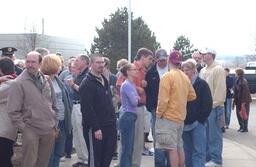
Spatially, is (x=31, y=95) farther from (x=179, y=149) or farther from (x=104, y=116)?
(x=179, y=149)

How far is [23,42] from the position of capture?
4528 cm

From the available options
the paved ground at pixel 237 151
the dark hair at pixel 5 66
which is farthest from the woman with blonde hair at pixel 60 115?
the paved ground at pixel 237 151

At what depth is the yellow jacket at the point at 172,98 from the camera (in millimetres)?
7016

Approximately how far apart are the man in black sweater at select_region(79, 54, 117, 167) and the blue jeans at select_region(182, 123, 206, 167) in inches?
60.1

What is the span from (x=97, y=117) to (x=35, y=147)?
0.95 metres

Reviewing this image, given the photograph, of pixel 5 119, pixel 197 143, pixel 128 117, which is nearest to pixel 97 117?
pixel 128 117

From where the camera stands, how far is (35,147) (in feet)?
20.2

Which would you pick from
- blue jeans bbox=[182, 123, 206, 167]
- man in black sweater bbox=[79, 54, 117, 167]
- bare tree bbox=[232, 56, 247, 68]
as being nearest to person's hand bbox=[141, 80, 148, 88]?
blue jeans bbox=[182, 123, 206, 167]

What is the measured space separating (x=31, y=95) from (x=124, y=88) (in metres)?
1.98

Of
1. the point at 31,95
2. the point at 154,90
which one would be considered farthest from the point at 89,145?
the point at 154,90

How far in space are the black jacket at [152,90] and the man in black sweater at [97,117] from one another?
1.48 meters

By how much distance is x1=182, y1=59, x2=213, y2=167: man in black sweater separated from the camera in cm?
759

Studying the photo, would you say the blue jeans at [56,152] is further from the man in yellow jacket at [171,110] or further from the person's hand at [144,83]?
the person's hand at [144,83]

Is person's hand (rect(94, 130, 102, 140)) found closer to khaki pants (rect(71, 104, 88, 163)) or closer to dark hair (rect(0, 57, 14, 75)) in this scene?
dark hair (rect(0, 57, 14, 75))
